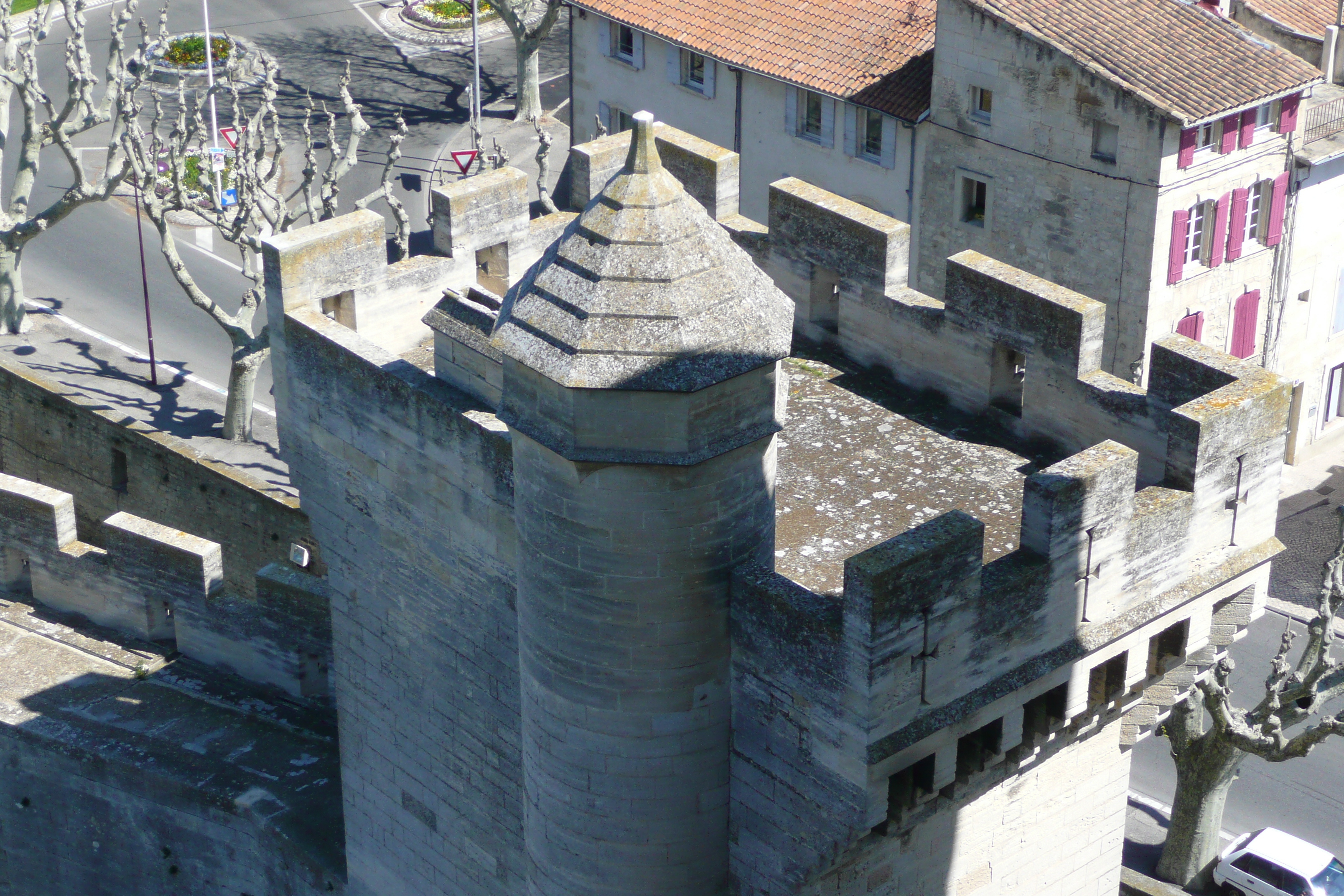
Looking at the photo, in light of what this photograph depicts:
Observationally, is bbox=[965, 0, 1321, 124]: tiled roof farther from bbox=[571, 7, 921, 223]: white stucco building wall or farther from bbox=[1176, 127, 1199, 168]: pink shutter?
bbox=[571, 7, 921, 223]: white stucco building wall

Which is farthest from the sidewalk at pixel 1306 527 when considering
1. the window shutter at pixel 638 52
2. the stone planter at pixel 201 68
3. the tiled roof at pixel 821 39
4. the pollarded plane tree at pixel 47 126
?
the stone planter at pixel 201 68

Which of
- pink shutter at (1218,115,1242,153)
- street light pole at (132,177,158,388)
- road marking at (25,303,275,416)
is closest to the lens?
pink shutter at (1218,115,1242,153)

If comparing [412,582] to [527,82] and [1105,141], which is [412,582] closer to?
[1105,141]

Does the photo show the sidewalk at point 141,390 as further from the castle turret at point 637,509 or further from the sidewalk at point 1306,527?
the castle turret at point 637,509

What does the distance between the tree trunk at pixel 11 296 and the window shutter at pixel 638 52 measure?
17.1 meters

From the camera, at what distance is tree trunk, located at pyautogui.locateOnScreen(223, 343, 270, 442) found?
1662 inches

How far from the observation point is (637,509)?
50.4 ft

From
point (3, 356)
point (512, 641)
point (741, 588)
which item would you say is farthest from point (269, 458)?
point (741, 588)

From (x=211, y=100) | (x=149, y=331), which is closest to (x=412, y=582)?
(x=149, y=331)

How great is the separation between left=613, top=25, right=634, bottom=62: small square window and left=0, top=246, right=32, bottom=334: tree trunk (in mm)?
17144

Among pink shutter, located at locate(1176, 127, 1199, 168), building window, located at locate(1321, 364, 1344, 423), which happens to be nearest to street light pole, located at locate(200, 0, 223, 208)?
pink shutter, located at locate(1176, 127, 1199, 168)

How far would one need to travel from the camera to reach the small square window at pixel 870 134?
49.2 m

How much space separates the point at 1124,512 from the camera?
1639cm

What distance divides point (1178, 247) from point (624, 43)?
18191mm
